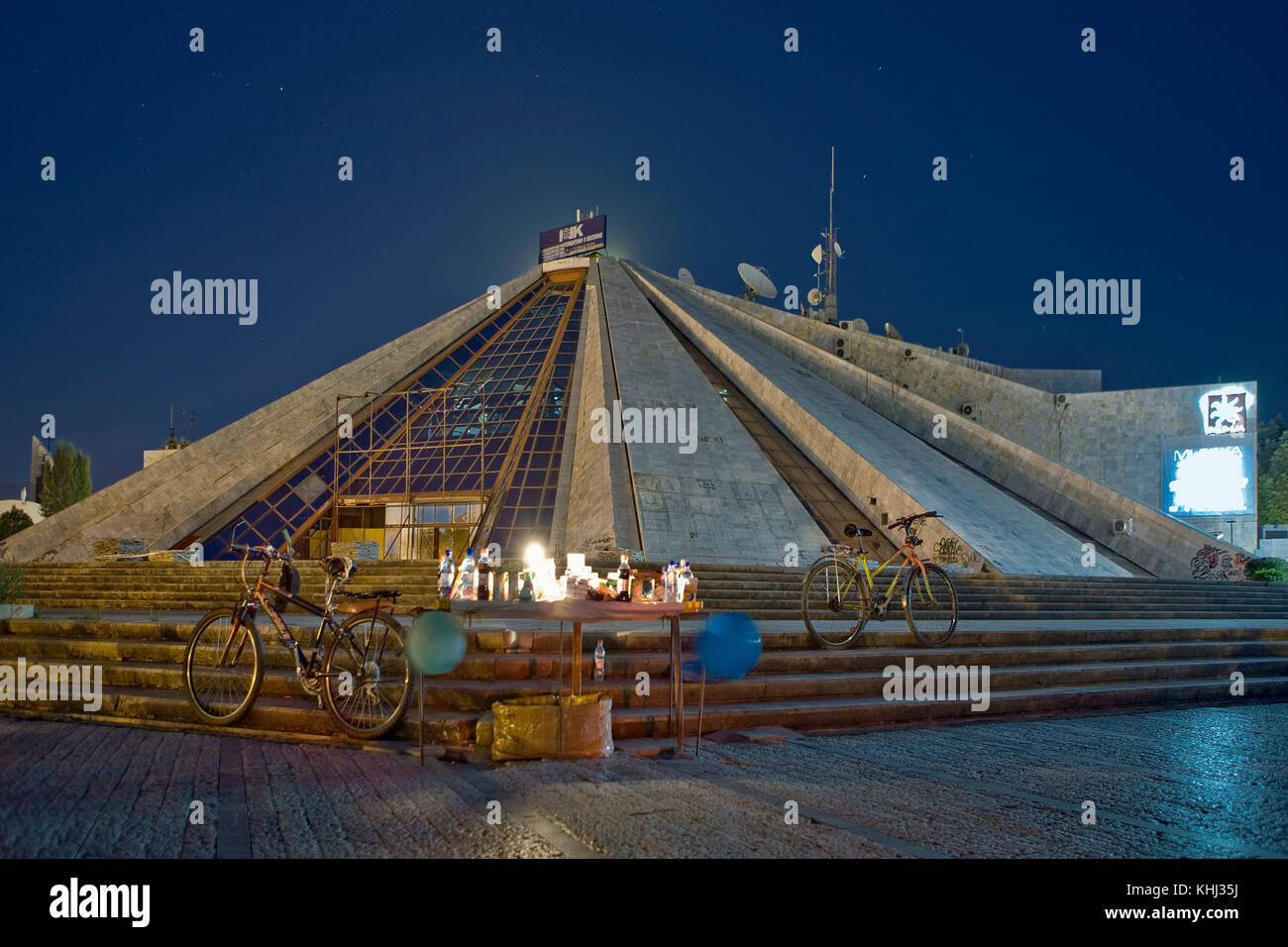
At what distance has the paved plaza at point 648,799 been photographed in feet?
10.7

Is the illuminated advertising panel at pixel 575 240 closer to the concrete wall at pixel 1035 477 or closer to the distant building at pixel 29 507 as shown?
the concrete wall at pixel 1035 477

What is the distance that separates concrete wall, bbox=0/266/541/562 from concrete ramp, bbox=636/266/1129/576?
10.3m

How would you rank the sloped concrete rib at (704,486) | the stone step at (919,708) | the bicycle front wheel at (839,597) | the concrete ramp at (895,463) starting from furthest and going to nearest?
the concrete ramp at (895,463)
the sloped concrete rib at (704,486)
the bicycle front wheel at (839,597)
the stone step at (919,708)

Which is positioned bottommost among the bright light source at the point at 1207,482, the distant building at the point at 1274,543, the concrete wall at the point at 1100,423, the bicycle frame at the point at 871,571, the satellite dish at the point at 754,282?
the distant building at the point at 1274,543

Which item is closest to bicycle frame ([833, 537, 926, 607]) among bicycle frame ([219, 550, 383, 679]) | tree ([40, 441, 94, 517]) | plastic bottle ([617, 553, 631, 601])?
plastic bottle ([617, 553, 631, 601])

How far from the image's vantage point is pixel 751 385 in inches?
920

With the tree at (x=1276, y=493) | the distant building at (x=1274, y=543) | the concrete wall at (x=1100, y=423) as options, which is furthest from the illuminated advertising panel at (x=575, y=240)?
the tree at (x=1276, y=493)

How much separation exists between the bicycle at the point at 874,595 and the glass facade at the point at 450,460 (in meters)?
9.84

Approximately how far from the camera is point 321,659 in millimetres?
5254

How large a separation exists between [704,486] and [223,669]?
11.9 meters

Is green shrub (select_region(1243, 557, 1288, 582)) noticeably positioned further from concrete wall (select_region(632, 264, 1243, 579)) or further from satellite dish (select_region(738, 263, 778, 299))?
satellite dish (select_region(738, 263, 778, 299))
